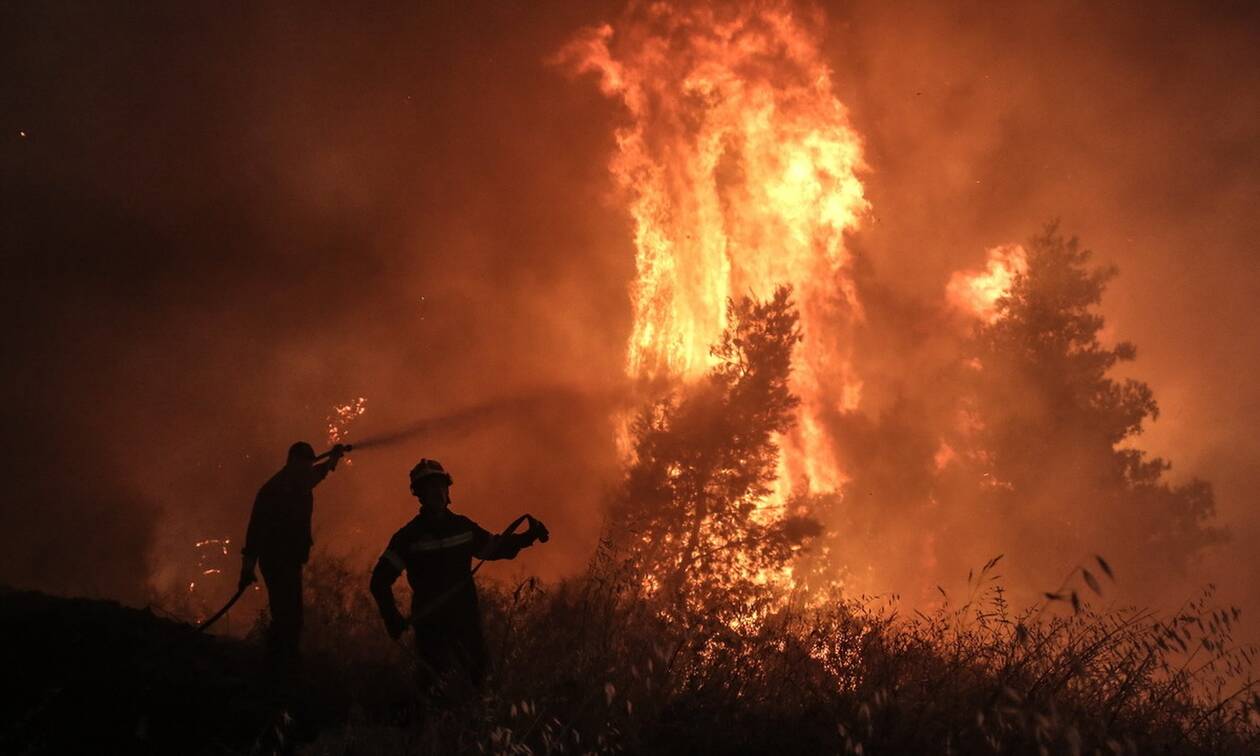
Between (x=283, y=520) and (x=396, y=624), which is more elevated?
(x=283, y=520)

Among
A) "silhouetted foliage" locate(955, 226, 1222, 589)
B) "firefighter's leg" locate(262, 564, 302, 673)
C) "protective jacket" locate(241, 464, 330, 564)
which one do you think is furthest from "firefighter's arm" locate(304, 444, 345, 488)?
"silhouetted foliage" locate(955, 226, 1222, 589)

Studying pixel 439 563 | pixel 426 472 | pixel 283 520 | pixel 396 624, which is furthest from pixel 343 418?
pixel 396 624

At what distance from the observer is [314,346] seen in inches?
1147

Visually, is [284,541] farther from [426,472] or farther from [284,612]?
[426,472]

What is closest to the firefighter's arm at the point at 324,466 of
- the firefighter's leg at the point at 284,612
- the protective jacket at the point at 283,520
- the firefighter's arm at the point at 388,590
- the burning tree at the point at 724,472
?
the protective jacket at the point at 283,520

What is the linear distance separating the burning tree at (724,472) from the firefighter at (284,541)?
41.8 ft

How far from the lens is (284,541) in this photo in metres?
8.30

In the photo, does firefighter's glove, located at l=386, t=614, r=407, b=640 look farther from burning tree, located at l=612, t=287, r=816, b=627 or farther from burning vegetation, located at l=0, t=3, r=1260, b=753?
burning tree, located at l=612, t=287, r=816, b=627

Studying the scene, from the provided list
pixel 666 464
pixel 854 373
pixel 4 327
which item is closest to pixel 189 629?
pixel 666 464

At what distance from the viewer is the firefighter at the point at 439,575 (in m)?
5.69

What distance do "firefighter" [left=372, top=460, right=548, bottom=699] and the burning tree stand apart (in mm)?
14390

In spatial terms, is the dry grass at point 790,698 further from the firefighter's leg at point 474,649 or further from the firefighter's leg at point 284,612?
the firefighter's leg at point 284,612

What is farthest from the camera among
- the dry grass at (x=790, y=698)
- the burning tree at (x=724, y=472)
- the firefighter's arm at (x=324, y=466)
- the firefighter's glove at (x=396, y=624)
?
the burning tree at (x=724, y=472)

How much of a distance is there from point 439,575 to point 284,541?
324 centimetres
